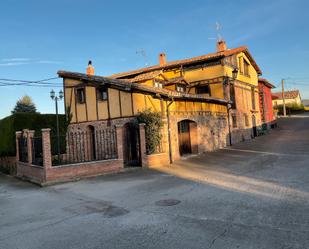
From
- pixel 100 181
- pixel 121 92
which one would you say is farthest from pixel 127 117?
pixel 100 181

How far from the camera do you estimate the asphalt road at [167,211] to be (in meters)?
4.76

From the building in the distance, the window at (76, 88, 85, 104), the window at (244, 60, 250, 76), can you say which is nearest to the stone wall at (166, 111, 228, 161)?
the window at (76, 88, 85, 104)

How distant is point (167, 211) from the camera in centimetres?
643

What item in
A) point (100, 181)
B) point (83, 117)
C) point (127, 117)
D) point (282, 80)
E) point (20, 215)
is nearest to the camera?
point (20, 215)

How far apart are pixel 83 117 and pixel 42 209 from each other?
10.4 m

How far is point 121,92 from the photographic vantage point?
15312mm

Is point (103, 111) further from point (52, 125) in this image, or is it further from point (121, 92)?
point (52, 125)

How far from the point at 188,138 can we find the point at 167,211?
1173cm

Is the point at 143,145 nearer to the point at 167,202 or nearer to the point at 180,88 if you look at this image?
the point at 167,202

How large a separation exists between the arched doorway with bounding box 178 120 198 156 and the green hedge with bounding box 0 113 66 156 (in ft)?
24.9

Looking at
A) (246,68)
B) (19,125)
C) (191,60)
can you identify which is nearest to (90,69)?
→ (191,60)

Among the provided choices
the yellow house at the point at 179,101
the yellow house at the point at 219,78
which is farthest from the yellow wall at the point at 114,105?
the yellow house at the point at 219,78

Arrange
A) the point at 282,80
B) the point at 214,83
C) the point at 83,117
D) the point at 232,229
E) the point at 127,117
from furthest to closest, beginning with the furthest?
the point at 282,80
the point at 214,83
the point at 83,117
the point at 127,117
the point at 232,229

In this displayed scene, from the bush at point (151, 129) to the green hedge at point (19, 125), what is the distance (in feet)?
20.3
